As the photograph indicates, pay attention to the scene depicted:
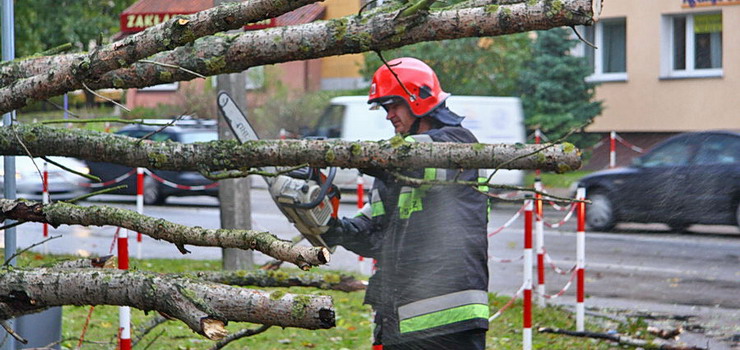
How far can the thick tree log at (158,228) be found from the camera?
2875mm

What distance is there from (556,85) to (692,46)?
319 centimetres

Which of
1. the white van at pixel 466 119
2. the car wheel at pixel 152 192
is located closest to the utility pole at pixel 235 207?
the white van at pixel 466 119

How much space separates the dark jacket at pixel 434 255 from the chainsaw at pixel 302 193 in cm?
23

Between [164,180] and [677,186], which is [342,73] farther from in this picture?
[677,186]

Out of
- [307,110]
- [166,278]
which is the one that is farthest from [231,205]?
[307,110]

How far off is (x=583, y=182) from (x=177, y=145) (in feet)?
38.1

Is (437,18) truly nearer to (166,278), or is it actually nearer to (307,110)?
(166,278)

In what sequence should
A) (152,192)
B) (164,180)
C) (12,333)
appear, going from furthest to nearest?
(152,192) → (164,180) → (12,333)

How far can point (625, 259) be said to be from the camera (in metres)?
11.4

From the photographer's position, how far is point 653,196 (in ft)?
45.6

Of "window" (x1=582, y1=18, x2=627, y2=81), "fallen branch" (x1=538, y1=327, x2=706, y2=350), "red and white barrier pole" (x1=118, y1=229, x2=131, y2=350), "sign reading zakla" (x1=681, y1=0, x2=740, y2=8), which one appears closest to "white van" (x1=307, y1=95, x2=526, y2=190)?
"sign reading zakla" (x1=681, y1=0, x2=740, y2=8)

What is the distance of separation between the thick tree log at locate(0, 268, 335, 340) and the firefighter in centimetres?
115

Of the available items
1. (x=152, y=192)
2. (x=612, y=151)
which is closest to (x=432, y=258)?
(x=152, y=192)

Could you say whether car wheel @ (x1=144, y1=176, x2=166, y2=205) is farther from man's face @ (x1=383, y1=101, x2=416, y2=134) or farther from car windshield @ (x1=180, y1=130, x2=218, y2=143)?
man's face @ (x1=383, y1=101, x2=416, y2=134)
